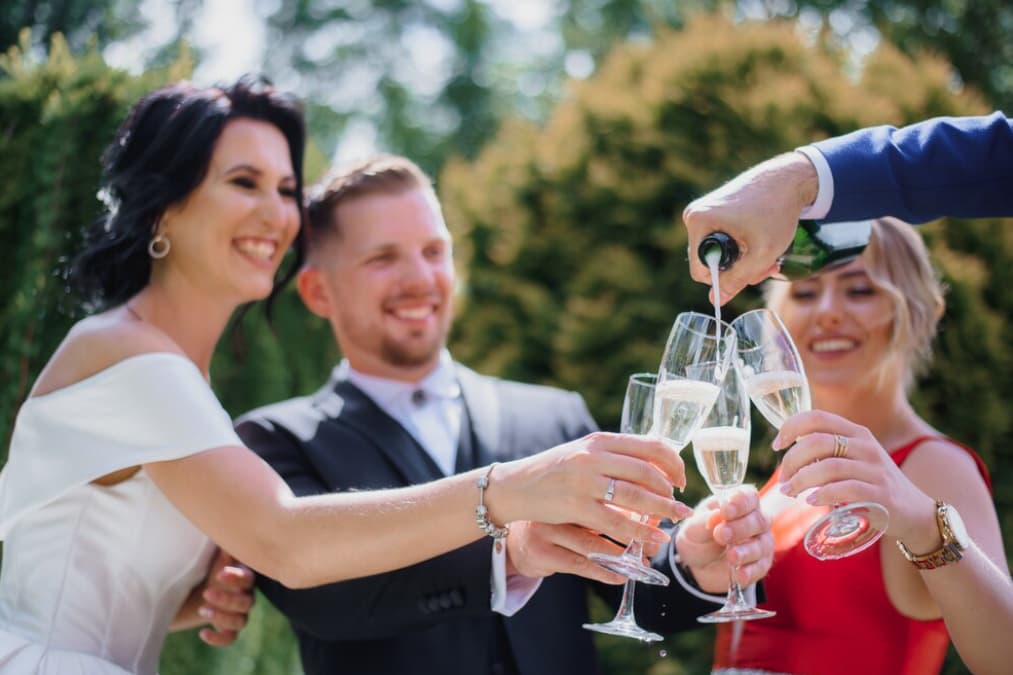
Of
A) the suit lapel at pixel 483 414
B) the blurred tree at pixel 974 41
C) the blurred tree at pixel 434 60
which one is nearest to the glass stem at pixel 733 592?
the suit lapel at pixel 483 414

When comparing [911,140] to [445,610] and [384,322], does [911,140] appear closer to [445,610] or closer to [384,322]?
[445,610]

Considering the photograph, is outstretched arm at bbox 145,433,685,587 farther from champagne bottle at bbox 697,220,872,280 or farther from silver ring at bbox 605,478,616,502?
champagne bottle at bbox 697,220,872,280

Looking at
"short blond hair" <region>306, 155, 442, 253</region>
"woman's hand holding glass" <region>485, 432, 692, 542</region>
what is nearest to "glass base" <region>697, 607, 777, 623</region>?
"woman's hand holding glass" <region>485, 432, 692, 542</region>

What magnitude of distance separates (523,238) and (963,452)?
11.4 feet

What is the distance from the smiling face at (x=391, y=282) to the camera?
3.89 metres

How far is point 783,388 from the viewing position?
7.81ft

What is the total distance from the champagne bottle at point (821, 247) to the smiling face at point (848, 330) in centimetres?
9

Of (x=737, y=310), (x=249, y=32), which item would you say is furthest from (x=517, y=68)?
(x=737, y=310)

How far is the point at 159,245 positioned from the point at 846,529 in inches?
86.5

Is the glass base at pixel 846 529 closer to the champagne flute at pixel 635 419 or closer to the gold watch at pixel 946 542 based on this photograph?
the gold watch at pixel 946 542

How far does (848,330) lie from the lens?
323 centimetres

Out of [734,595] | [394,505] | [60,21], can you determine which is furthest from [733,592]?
[60,21]

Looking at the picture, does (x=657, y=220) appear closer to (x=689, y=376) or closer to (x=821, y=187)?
(x=821, y=187)

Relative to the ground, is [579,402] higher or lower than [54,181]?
lower
